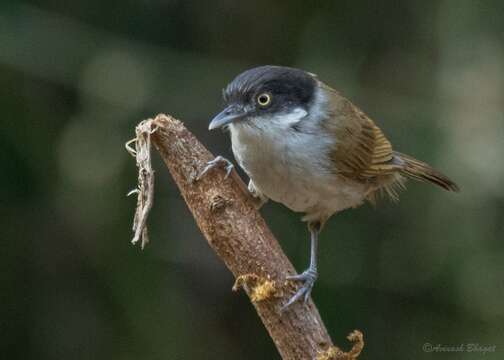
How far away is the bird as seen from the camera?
470 centimetres

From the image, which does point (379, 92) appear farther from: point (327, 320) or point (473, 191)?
point (327, 320)

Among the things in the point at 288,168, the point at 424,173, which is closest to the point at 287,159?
the point at 288,168

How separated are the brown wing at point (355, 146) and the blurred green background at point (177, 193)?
87cm

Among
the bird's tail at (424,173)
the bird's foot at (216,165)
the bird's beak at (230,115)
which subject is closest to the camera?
the bird's foot at (216,165)

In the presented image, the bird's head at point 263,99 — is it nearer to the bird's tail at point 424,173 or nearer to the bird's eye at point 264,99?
the bird's eye at point 264,99

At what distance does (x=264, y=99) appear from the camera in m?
4.72

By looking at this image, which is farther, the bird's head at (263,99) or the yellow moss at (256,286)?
the bird's head at (263,99)

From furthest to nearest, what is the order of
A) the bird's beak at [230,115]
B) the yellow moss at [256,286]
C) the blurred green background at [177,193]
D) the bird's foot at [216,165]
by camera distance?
the blurred green background at [177,193] < the bird's beak at [230,115] < the bird's foot at [216,165] < the yellow moss at [256,286]

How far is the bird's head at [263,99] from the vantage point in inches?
184

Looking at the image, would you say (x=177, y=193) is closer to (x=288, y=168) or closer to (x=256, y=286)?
(x=288, y=168)

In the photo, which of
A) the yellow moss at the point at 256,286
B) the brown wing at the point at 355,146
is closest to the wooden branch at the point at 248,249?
the yellow moss at the point at 256,286

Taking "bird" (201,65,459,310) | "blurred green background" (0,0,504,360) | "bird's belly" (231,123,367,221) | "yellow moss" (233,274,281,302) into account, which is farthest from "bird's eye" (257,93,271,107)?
"blurred green background" (0,0,504,360)

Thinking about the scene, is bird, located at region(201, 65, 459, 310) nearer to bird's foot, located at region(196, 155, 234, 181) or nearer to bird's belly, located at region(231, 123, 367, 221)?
bird's belly, located at region(231, 123, 367, 221)

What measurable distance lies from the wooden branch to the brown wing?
1.50 metres
